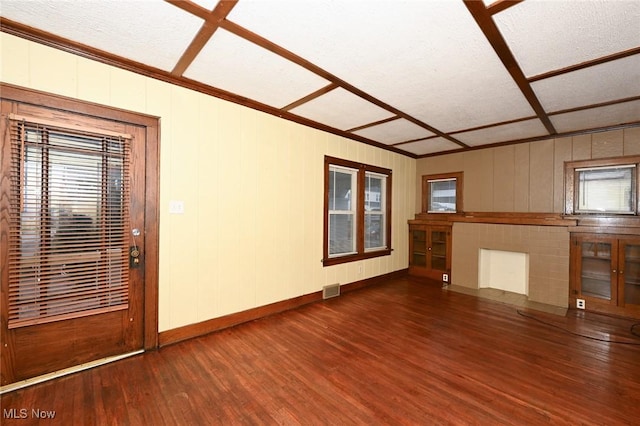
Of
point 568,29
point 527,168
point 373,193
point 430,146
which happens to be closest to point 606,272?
point 527,168

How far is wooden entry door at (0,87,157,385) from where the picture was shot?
2054 millimetres

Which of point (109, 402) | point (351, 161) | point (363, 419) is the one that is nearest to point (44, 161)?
point (109, 402)

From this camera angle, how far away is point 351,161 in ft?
15.4

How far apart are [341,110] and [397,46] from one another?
4.68 feet

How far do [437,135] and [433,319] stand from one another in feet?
9.65

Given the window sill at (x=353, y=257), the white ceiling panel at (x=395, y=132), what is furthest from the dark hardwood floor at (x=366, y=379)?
the white ceiling panel at (x=395, y=132)

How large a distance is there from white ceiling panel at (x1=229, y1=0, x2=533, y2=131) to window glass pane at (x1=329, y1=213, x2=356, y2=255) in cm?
214

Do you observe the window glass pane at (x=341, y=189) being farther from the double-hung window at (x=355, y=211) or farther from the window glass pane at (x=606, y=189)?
the window glass pane at (x=606, y=189)

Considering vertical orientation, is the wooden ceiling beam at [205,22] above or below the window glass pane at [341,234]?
above

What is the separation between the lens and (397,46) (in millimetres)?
2123

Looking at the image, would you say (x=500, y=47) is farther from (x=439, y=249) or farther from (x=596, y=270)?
(x=439, y=249)

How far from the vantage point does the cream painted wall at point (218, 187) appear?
2.32 meters

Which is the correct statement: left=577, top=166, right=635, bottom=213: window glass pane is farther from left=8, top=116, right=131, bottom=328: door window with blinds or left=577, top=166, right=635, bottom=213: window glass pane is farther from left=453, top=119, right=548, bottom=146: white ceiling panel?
left=8, top=116, right=131, bottom=328: door window with blinds

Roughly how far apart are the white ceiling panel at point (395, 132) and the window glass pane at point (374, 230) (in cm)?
148
